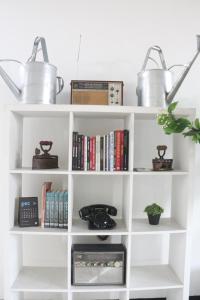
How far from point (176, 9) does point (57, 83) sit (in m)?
1.09

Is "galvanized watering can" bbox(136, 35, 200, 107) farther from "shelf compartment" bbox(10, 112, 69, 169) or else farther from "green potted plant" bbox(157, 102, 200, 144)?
"shelf compartment" bbox(10, 112, 69, 169)

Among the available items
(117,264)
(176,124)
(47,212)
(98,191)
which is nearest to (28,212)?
(47,212)

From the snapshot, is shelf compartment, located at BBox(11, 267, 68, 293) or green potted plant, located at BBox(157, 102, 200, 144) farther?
shelf compartment, located at BBox(11, 267, 68, 293)

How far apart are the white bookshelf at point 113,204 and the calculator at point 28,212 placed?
0.04 meters

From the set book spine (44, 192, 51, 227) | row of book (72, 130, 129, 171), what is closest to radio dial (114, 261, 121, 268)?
book spine (44, 192, 51, 227)

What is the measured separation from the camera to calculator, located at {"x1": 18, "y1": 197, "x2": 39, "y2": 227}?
1692 mm

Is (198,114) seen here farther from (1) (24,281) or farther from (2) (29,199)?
(1) (24,281)

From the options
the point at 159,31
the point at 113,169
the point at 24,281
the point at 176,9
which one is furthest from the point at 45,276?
the point at 176,9

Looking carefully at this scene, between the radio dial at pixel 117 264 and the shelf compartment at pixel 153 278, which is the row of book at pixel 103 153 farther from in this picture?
the shelf compartment at pixel 153 278

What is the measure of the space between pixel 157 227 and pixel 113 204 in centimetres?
39

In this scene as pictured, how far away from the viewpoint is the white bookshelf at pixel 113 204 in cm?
172

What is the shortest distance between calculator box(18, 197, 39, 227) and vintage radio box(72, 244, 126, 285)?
1.07ft

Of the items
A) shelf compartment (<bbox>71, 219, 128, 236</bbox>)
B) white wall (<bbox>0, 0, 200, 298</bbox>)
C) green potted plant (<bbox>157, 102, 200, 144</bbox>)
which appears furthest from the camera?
white wall (<bbox>0, 0, 200, 298</bbox>)

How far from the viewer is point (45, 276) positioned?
6.00 ft
